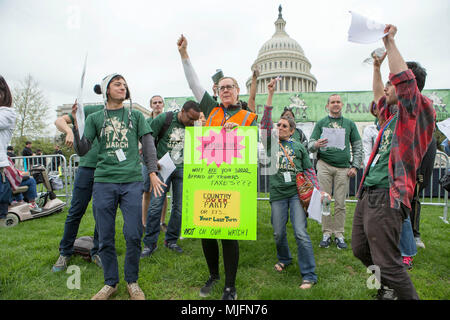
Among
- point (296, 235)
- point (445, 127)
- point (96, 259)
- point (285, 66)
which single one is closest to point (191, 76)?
point (296, 235)

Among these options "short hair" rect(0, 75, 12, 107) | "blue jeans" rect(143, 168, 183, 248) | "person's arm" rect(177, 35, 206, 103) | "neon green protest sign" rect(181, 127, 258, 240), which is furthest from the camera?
"blue jeans" rect(143, 168, 183, 248)

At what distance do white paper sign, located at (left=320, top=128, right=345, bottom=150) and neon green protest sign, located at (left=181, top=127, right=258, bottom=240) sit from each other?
2379 millimetres

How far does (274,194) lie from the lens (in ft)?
10.5

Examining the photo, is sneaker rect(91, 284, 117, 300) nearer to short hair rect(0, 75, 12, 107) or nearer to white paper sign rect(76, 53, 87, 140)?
white paper sign rect(76, 53, 87, 140)

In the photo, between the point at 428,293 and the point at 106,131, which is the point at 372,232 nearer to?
the point at 428,293

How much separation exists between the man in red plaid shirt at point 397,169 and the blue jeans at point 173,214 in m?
2.52

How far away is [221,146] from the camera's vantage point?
2408mm

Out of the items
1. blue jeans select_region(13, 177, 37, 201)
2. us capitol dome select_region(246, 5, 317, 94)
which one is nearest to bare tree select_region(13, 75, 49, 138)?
blue jeans select_region(13, 177, 37, 201)

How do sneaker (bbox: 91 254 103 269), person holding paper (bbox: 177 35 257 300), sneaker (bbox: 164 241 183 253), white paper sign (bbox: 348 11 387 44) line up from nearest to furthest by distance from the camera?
white paper sign (bbox: 348 11 387 44) < person holding paper (bbox: 177 35 257 300) < sneaker (bbox: 91 254 103 269) < sneaker (bbox: 164 241 183 253)

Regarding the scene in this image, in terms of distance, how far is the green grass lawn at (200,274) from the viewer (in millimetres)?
2666

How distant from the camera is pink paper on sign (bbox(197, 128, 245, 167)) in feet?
7.83

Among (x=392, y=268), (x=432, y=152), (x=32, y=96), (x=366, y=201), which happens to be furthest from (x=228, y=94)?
(x=32, y=96)

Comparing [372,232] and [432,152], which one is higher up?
[432,152]
